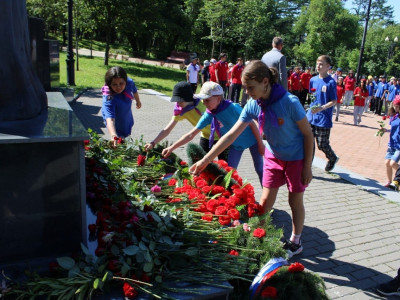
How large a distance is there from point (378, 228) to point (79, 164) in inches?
155

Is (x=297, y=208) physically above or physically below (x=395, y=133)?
below

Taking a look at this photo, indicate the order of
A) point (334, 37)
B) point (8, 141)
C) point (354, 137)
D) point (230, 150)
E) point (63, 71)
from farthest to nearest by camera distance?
point (334, 37)
point (63, 71)
point (354, 137)
point (230, 150)
point (8, 141)

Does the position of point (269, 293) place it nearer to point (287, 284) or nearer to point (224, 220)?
point (287, 284)

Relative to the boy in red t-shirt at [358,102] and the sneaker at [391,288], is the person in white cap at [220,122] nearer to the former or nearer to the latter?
the sneaker at [391,288]

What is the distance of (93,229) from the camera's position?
255 centimetres

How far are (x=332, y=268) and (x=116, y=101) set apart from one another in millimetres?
3147

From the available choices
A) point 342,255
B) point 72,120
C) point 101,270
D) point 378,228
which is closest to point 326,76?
point 378,228

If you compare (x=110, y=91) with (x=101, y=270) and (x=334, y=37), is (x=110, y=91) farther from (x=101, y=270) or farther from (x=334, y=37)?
(x=334, y=37)

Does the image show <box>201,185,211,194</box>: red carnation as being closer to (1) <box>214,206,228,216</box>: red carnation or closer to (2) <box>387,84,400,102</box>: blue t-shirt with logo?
(1) <box>214,206,228,216</box>: red carnation

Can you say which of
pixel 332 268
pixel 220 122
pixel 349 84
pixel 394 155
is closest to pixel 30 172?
pixel 220 122

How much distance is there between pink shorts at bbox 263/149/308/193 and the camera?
346 centimetres

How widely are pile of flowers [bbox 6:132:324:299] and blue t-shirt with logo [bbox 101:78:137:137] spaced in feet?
2.93

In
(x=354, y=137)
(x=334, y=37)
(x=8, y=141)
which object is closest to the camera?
(x=8, y=141)

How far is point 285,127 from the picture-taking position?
129 inches
